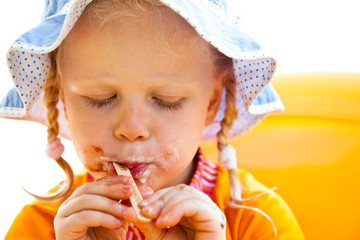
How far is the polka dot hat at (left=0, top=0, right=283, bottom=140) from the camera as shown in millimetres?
690

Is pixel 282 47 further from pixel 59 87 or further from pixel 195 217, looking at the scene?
pixel 195 217

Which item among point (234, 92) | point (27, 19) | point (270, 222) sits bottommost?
point (27, 19)

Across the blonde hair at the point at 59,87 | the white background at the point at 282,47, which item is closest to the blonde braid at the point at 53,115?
the blonde hair at the point at 59,87

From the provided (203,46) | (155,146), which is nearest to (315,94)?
(203,46)

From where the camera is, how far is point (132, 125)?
0.69 m

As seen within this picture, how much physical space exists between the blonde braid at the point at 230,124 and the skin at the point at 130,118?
0.18 m

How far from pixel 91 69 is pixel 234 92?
1.11 feet

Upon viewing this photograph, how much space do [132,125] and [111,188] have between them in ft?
0.32

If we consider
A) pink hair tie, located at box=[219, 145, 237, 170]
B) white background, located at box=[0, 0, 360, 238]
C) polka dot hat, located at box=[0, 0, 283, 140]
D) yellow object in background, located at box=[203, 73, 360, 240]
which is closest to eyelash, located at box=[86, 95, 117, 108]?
polka dot hat, located at box=[0, 0, 283, 140]

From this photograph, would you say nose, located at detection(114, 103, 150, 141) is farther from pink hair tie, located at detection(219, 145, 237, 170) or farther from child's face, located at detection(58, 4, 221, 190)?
pink hair tie, located at detection(219, 145, 237, 170)

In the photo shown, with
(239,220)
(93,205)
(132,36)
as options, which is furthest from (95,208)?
(239,220)

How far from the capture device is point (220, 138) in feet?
3.21

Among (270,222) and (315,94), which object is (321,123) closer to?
(315,94)

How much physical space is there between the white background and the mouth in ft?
3.91
